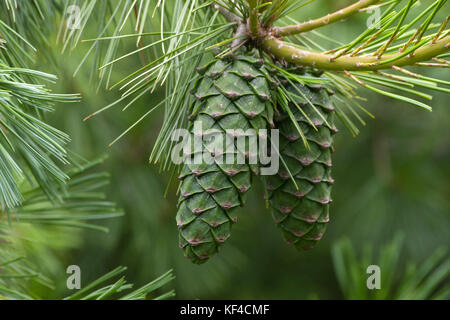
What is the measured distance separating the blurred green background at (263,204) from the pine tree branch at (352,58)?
2.30 ft

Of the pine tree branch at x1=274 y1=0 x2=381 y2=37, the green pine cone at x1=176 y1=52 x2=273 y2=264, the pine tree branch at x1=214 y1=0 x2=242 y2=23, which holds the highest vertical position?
the pine tree branch at x1=214 y1=0 x2=242 y2=23

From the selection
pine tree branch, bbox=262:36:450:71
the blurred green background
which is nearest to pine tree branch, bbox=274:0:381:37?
pine tree branch, bbox=262:36:450:71

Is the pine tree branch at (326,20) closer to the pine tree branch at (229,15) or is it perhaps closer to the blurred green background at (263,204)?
the pine tree branch at (229,15)

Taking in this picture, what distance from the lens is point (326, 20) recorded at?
0.45 m

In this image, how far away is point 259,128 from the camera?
0.43m

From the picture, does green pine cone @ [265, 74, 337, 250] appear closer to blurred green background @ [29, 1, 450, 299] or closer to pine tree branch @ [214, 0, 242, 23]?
pine tree branch @ [214, 0, 242, 23]

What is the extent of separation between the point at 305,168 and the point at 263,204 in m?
1.02

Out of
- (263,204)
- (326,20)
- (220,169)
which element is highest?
(263,204)

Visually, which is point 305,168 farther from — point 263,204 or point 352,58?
point 263,204

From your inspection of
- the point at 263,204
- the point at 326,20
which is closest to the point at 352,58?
the point at 326,20

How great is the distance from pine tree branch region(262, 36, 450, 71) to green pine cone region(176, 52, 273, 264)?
0.10 feet

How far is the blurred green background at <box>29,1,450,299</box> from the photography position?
1205 mm
